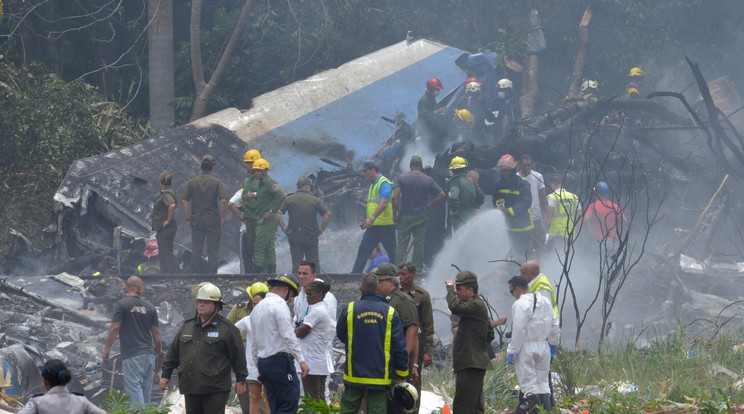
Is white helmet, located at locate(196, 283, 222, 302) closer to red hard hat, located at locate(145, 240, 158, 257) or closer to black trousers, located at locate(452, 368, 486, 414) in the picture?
black trousers, located at locate(452, 368, 486, 414)

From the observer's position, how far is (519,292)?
880 centimetres

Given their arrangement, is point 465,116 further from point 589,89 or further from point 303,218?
point 303,218

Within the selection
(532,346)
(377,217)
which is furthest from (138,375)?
(377,217)

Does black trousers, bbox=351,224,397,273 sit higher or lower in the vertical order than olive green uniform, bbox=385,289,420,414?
higher

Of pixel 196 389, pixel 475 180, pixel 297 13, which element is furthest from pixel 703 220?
pixel 196 389

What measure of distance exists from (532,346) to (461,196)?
5.81 m

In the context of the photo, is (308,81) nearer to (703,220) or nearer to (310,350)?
(703,220)

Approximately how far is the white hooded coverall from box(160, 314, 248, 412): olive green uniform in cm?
232

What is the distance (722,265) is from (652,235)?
4.45 feet

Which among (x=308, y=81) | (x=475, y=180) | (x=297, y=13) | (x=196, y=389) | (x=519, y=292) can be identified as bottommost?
(x=196, y=389)

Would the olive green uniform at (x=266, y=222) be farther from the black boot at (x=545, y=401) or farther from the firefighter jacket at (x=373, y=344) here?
the firefighter jacket at (x=373, y=344)

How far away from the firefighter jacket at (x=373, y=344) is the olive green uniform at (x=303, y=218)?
6196 mm

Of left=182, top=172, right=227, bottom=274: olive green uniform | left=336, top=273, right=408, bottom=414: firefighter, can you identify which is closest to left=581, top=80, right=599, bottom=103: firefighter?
left=182, top=172, right=227, bottom=274: olive green uniform

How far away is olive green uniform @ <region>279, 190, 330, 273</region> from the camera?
13617 mm
